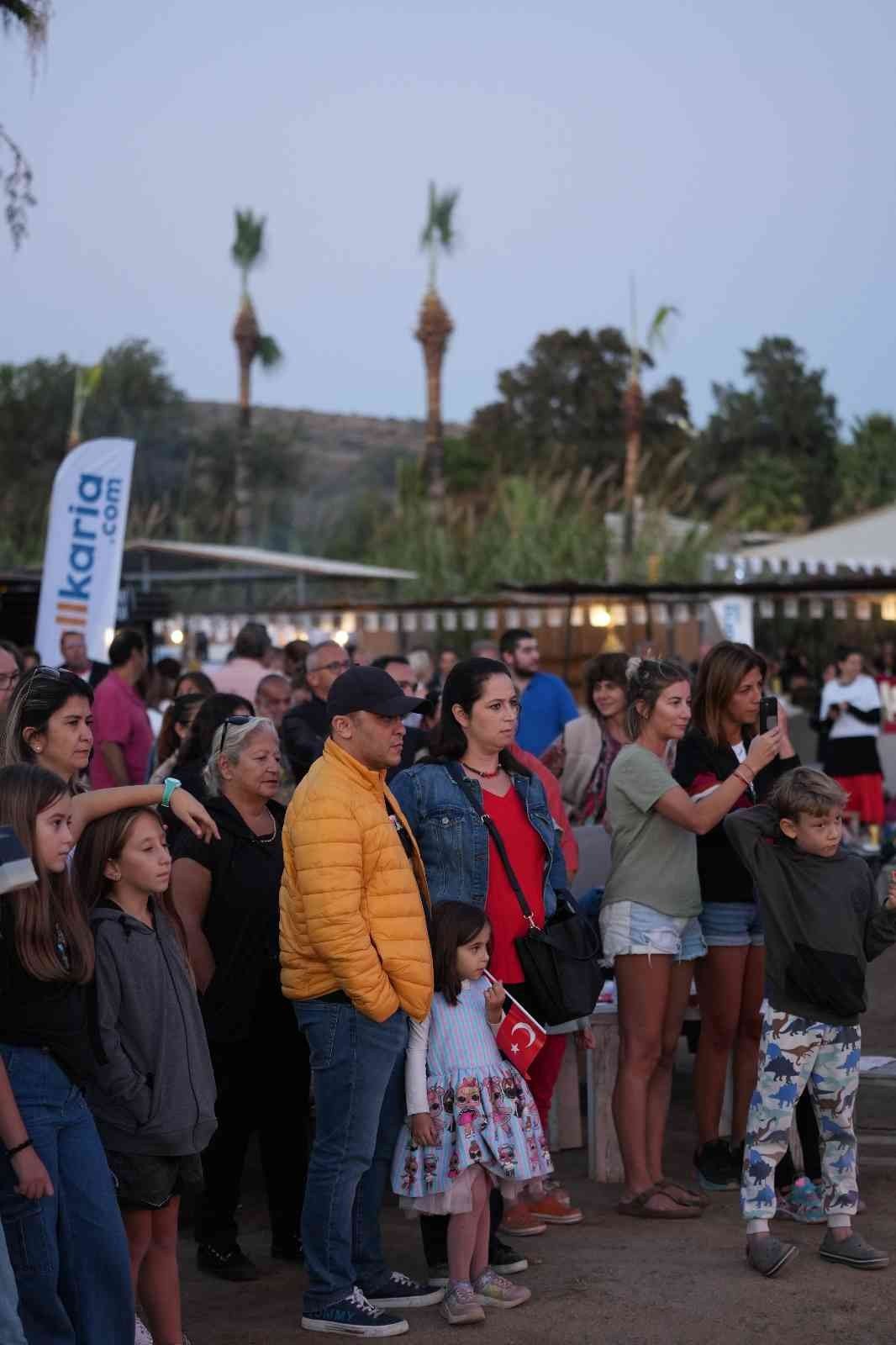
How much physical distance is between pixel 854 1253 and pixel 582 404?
60.8 metres

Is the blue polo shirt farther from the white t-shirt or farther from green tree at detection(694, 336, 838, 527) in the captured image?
green tree at detection(694, 336, 838, 527)

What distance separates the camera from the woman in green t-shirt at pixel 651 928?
5.83 meters

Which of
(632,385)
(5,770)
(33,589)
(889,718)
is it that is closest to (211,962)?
(5,770)

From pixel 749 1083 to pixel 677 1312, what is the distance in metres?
1.44

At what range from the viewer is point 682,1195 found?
5848 mm

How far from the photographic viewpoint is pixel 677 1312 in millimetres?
4879

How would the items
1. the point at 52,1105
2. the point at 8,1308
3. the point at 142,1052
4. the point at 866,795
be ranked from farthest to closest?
the point at 866,795, the point at 142,1052, the point at 52,1105, the point at 8,1308

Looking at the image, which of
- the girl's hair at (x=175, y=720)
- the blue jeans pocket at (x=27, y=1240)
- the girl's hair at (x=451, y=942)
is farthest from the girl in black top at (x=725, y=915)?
the blue jeans pocket at (x=27, y=1240)

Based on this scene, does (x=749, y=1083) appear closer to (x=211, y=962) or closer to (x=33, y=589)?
(x=211, y=962)

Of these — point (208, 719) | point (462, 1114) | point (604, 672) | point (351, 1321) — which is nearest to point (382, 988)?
point (462, 1114)

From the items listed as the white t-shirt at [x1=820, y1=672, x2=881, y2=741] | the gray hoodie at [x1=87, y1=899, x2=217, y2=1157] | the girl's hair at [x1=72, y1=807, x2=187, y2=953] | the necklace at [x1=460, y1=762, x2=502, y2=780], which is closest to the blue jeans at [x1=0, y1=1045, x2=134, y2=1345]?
the gray hoodie at [x1=87, y1=899, x2=217, y2=1157]

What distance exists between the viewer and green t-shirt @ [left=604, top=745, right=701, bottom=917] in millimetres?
5840

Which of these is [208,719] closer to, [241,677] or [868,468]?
[241,677]

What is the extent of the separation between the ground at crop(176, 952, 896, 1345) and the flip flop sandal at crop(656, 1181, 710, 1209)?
59 mm
